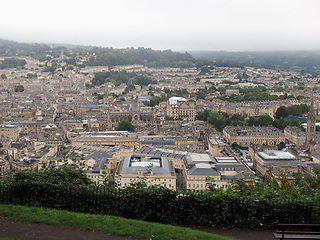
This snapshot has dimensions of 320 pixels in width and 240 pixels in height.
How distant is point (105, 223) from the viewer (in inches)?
311

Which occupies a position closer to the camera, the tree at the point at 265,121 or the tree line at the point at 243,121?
the tree line at the point at 243,121

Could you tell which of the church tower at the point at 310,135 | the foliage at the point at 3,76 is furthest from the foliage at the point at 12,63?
the church tower at the point at 310,135

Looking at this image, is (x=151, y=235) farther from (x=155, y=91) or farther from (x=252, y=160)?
(x=155, y=91)

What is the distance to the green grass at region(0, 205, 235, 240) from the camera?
7.50 meters

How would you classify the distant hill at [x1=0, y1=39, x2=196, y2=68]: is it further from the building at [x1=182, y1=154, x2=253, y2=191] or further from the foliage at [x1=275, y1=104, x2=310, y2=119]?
the building at [x1=182, y1=154, x2=253, y2=191]

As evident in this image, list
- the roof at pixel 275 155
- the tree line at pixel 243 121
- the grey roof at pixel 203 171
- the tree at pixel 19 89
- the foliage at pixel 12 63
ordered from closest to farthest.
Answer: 1. the grey roof at pixel 203 171
2. the roof at pixel 275 155
3. the tree line at pixel 243 121
4. the tree at pixel 19 89
5. the foliage at pixel 12 63

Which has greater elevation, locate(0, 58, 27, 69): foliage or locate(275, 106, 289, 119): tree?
locate(0, 58, 27, 69): foliage

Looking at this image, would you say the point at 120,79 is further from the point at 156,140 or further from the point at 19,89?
the point at 156,140

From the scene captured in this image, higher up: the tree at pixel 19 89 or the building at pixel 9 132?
the tree at pixel 19 89

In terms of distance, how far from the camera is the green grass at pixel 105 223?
7504 millimetres

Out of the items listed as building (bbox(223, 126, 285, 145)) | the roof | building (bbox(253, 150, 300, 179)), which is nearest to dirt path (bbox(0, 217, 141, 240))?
building (bbox(253, 150, 300, 179))

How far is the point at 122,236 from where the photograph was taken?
24.5ft

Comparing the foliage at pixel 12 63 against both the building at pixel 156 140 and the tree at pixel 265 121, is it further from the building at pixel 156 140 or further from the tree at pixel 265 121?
the building at pixel 156 140

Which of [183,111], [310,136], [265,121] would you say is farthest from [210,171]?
[183,111]
